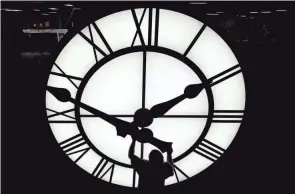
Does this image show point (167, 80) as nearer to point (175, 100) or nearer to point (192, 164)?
point (175, 100)

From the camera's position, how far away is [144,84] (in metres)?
1.89

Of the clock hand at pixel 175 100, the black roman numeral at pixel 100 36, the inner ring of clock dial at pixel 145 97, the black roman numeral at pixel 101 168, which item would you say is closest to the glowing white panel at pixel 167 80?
the inner ring of clock dial at pixel 145 97

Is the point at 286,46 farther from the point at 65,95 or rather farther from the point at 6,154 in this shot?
the point at 6,154

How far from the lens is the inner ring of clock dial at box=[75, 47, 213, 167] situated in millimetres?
1856

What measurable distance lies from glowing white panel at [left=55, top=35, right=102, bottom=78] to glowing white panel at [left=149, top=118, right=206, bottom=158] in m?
0.45

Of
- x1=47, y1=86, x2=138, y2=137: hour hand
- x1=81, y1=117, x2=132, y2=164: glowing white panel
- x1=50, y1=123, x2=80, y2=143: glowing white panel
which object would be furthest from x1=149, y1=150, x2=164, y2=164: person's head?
x1=50, y1=123, x2=80, y2=143: glowing white panel

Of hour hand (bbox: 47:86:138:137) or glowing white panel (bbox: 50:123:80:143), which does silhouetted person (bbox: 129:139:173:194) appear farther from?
glowing white panel (bbox: 50:123:80:143)

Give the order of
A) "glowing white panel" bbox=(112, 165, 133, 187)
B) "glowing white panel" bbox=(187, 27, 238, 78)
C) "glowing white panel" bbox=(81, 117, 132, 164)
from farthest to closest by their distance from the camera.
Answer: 1. "glowing white panel" bbox=(112, 165, 133, 187)
2. "glowing white panel" bbox=(81, 117, 132, 164)
3. "glowing white panel" bbox=(187, 27, 238, 78)

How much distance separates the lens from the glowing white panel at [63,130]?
6.44 feet

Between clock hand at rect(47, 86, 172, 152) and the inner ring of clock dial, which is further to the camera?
the inner ring of clock dial

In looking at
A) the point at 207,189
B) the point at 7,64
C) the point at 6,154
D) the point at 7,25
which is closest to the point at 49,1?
the point at 7,25

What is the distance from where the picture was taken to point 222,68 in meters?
1.90

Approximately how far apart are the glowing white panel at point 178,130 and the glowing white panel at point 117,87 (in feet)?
0.51

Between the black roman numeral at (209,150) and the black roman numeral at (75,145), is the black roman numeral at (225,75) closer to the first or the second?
the black roman numeral at (209,150)
